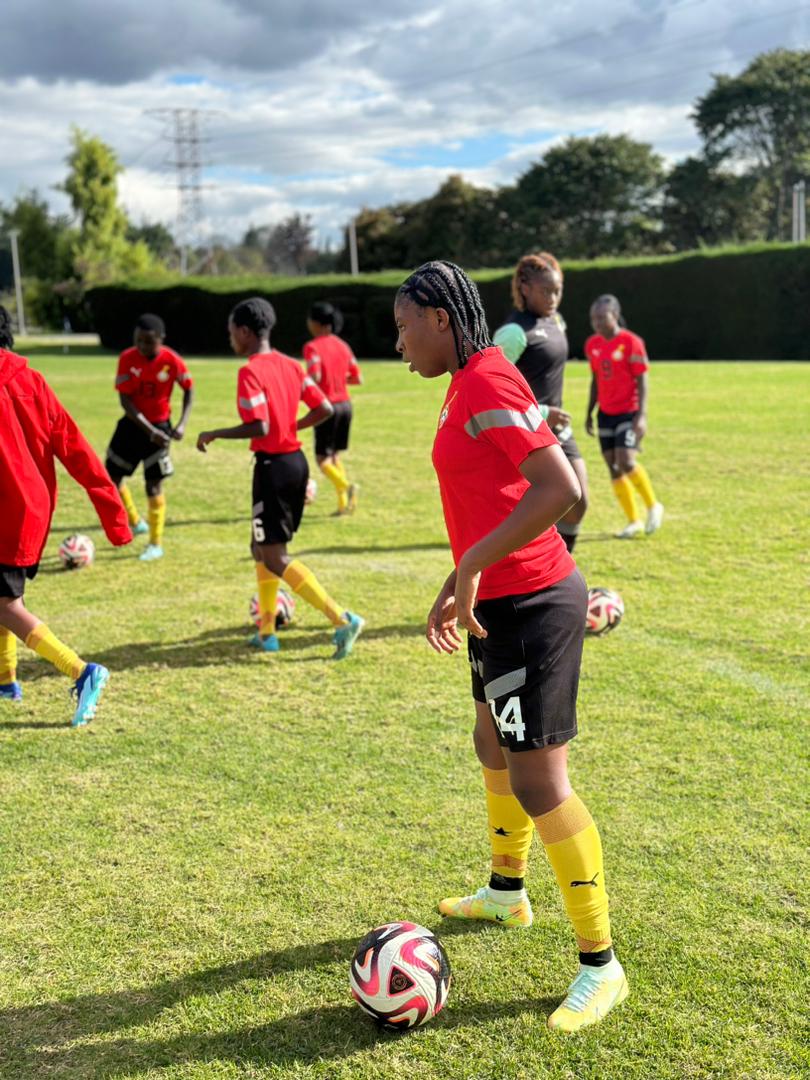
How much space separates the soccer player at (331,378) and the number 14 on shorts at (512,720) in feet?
28.0

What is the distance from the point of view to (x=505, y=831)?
3506 mm

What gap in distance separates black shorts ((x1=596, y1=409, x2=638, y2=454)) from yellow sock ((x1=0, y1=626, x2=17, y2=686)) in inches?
235

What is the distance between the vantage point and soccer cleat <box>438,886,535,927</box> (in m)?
3.57

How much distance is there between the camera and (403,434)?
1766 centimetres

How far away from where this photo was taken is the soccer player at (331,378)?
449 inches

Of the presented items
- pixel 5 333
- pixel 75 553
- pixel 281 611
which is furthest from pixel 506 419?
pixel 75 553

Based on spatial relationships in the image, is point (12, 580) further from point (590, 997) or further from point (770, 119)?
point (770, 119)

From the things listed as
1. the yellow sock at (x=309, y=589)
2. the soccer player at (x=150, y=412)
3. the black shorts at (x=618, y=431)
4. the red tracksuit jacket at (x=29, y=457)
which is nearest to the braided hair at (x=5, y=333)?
the red tracksuit jacket at (x=29, y=457)

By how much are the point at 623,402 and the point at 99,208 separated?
66831 mm

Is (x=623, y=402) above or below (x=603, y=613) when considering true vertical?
above

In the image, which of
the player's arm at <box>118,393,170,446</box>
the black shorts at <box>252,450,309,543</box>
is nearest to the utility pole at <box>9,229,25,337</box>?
the player's arm at <box>118,393,170,446</box>

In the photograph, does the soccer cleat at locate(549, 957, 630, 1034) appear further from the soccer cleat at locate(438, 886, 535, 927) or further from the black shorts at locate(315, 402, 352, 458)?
the black shorts at locate(315, 402, 352, 458)

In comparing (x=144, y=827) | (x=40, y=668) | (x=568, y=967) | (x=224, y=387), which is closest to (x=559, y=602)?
(x=568, y=967)

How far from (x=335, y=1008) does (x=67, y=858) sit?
5.06 feet
